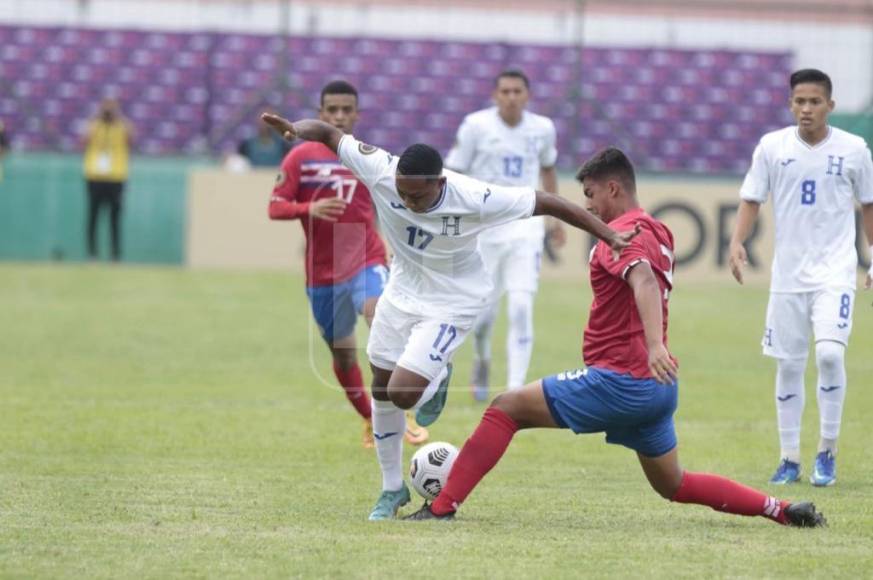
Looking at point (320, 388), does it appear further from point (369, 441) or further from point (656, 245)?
point (656, 245)

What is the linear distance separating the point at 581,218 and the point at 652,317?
0.63 meters

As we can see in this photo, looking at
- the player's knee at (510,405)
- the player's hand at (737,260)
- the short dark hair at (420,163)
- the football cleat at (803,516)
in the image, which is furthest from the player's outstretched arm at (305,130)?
the football cleat at (803,516)

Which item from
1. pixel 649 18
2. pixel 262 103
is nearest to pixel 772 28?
pixel 649 18

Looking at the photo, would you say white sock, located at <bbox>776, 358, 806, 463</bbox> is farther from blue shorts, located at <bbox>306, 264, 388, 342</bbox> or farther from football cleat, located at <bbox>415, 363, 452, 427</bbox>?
blue shorts, located at <bbox>306, 264, 388, 342</bbox>

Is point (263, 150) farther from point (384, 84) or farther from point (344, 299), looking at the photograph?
point (344, 299)

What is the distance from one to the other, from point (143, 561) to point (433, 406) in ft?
6.65

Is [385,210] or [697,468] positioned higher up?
[385,210]

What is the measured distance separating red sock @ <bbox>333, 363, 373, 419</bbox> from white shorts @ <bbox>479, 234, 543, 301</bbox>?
2.42 m

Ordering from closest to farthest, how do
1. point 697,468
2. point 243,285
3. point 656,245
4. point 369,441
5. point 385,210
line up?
1. point 656,245
2. point 385,210
3. point 697,468
4. point 369,441
5. point 243,285

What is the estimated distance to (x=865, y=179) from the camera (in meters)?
9.52

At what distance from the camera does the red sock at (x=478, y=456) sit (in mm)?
7527

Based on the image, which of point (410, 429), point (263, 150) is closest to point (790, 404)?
point (410, 429)

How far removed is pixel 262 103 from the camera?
957 inches

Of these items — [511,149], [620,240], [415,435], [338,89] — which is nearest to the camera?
[620,240]
